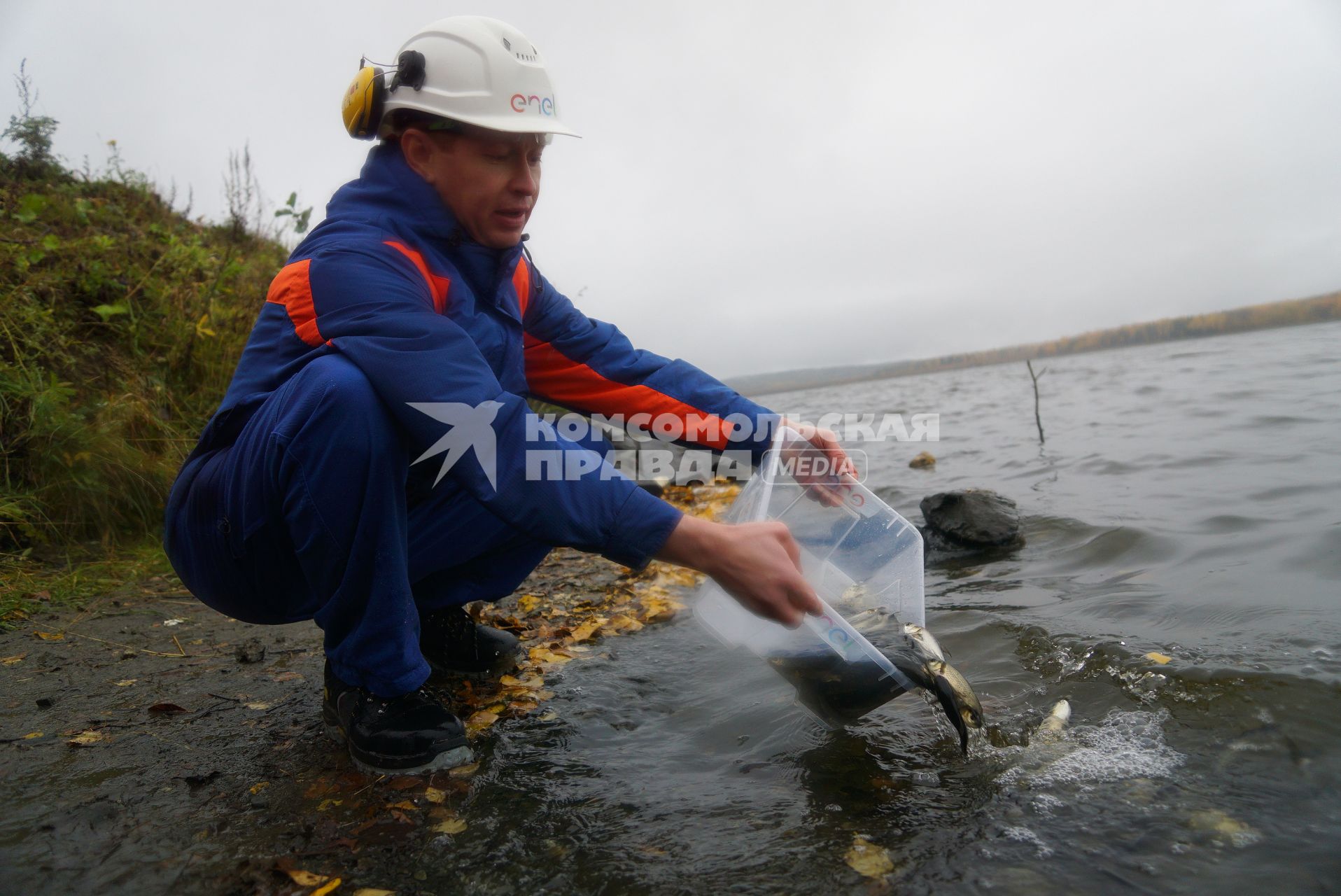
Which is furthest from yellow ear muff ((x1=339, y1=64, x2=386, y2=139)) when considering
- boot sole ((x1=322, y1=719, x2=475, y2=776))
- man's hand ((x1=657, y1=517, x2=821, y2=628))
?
boot sole ((x1=322, y1=719, x2=475, y2=776))

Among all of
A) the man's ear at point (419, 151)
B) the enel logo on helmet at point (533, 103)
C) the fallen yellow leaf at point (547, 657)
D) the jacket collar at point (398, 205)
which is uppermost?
the enel logo on helmet at point (533, 103)

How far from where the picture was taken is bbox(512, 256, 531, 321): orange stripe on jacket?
2254 millimetres

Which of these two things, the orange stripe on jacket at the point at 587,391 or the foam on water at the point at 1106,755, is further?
the orange stripe on jacket at the point at 587,391

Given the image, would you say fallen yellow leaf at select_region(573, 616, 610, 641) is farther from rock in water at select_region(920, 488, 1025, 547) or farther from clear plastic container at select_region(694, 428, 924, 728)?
rock in water at select_region(920, 488, 1025, 547)

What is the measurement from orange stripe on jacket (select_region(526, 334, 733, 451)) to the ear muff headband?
76cm

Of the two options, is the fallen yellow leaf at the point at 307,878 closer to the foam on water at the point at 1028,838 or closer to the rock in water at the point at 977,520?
the foam on water at the point at 1028,838

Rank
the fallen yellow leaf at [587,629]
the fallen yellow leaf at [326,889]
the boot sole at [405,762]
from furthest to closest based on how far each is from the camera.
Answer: the fallen yellow leaf at [587,629]
the boot sole at [405,762]
the fallen yellow leaf at [326,889]

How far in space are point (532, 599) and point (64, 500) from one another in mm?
2324

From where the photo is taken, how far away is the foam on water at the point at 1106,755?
1615 millimetres

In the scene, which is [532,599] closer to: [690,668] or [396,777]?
[690,668]

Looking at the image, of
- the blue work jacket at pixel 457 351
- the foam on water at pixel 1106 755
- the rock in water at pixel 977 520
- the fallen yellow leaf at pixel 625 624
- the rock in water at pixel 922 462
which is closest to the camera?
the blue work jacket at pixel 457 351

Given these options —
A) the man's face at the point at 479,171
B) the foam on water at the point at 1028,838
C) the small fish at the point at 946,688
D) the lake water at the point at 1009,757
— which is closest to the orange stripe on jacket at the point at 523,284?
the man's face at the point at 479,171

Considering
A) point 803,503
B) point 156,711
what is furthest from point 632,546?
point 156,711

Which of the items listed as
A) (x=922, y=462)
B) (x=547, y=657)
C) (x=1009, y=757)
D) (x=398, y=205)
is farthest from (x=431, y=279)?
(x=922, y=462)
